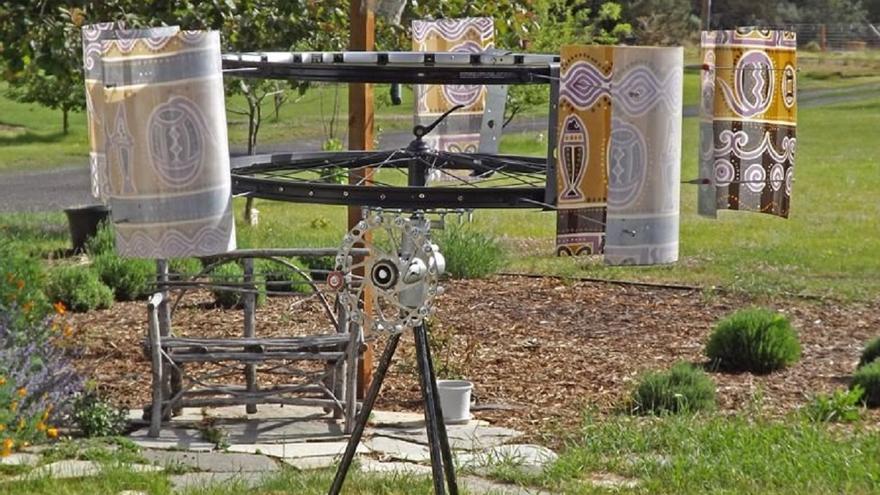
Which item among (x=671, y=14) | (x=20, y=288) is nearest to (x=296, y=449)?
(x=20, y=288)

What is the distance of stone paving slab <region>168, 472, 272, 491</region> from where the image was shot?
545 centimetres

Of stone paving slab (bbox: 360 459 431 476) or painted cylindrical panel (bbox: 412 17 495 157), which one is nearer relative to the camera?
stone paving slab (bbox: 360 459 431 476)

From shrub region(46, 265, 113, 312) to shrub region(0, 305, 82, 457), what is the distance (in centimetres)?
226

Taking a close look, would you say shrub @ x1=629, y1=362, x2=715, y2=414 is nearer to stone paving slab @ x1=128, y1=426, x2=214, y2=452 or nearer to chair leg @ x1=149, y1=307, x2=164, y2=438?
stone paving slab @ x1=128, y1=426, x2=214, y2=452

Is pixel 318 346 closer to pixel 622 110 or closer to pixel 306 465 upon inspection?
pixel 306 465

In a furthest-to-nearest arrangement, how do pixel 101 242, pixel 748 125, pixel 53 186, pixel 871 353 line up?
pixel 53 186 → pixel 101 242 → pixel 871 353 → pixel 748 125

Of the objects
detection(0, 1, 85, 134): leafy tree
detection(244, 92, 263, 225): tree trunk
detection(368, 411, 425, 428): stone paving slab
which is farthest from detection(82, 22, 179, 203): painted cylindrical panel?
detection(244, 92, 263, 225): tree trunk

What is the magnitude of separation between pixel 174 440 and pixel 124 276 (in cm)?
364

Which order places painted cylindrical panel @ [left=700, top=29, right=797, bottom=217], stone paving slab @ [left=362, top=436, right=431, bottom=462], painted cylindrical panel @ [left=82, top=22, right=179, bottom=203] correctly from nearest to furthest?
painted cylindrical panel @ [left=700, top=29, right=797, bottom=217], painted cylindrical panel @ [left=82, top=22, right=179, bottom=203], stone paving slab @ [left=362, top=436, right=431, bottom=462]

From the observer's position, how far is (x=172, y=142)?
449 cm

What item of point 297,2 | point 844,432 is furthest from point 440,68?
point 297,2

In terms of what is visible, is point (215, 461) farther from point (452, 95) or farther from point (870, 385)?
point (870, 385)

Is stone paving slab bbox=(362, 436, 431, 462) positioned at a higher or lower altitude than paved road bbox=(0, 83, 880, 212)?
higher

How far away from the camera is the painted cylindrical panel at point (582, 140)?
4.40 metres
